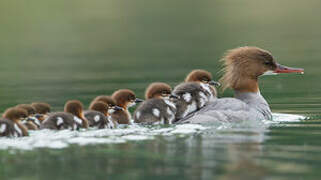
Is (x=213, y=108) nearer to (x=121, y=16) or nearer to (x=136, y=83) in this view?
(x=136, y=83)

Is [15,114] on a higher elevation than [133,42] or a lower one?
higher

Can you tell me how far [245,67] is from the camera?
11.3 metres

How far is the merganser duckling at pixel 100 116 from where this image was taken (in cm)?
975

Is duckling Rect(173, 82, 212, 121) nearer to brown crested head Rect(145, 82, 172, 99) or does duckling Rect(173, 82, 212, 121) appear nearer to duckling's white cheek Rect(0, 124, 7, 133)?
brown crested head Rect(145, 82, 172, 99)

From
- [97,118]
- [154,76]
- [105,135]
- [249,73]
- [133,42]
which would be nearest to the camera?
[105,135]

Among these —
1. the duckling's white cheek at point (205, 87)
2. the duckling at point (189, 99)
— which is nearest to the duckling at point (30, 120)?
the duckling at point (189, 99)

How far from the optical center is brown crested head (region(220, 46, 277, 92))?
36.9ft

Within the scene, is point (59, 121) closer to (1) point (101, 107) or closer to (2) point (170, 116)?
(1) point (101, 107)

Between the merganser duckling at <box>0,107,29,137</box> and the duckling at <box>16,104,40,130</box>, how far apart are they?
0.57 feet

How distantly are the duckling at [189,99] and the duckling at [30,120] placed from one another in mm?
1800

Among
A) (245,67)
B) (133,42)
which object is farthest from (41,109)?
(133,42)

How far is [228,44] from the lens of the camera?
70.3 ft

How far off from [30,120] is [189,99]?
6.70 feet

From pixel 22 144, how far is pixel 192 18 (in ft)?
72.7
